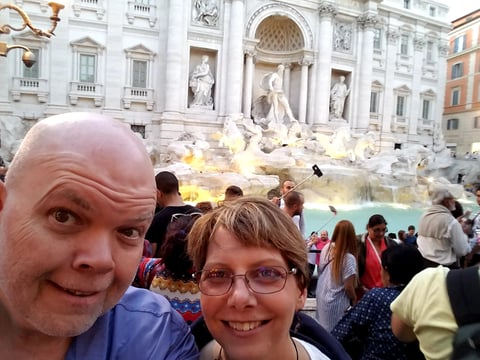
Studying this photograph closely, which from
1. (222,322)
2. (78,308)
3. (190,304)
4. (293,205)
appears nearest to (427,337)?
(222,322)

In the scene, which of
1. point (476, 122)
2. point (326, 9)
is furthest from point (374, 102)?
point (476, 122)

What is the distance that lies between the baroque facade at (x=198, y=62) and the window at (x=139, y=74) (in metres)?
0.05

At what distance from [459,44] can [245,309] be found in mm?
35511

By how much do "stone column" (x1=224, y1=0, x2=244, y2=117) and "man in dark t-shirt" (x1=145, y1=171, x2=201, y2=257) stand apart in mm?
14292

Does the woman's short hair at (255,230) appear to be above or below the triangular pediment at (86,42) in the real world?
below

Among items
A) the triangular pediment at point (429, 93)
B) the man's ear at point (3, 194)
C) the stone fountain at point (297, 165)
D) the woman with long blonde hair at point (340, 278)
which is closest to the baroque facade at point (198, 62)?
the stone fountain at point (297, 165)

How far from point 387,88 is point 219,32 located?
11.0m

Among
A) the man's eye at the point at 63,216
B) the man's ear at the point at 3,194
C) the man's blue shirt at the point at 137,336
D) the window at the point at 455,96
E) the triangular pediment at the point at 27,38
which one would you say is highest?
the window at the point at 455,96

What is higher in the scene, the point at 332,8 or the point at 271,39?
the point at 332,8

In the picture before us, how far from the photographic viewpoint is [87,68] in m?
16.5

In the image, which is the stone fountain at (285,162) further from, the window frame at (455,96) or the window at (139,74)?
the window frame at (455,96)

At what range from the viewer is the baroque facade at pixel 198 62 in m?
16.0

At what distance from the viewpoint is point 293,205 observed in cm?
404

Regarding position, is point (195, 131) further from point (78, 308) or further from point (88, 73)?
point (78, 308)
